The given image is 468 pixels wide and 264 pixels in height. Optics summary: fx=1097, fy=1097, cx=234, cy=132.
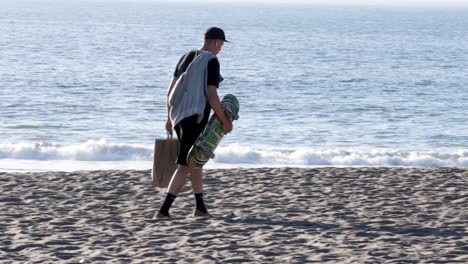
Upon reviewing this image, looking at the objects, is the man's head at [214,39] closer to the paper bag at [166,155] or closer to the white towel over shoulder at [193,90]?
the white towel over shoulder at [193,90]

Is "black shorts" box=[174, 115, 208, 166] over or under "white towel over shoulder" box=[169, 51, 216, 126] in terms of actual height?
under

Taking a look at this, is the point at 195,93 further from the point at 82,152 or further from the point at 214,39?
the point at 82,152

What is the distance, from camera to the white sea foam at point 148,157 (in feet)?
56.3

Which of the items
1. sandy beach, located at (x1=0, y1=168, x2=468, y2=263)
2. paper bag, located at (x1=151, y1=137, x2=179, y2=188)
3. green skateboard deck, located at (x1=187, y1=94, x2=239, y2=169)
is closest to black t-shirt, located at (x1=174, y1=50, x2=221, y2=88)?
green skateboard deck, located at (x1=187, y1=94, x2=239, y2=169)

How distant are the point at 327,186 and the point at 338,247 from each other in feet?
10.0

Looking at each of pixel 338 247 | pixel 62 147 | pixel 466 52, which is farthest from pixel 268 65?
pixel 338 247

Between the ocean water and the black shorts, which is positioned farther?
the ocean water

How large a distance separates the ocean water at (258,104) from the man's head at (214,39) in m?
7.99

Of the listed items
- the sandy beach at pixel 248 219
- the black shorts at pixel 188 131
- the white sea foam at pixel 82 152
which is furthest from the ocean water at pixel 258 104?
the black shorts at pixel 188 131

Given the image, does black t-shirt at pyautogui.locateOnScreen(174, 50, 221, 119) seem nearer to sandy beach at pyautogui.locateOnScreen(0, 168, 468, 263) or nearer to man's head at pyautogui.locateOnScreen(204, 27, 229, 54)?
man's head at pyautogui.locateOnScreen(204, 27, 229, 54)

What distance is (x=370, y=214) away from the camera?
9.37 meters

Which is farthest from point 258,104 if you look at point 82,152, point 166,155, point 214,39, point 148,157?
point 214,39

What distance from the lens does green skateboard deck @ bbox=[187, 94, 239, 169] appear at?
8.59 m

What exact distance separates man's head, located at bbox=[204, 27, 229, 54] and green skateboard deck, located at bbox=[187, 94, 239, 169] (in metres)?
0.45
